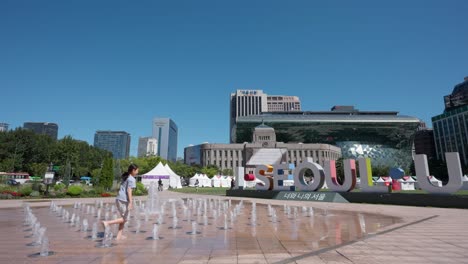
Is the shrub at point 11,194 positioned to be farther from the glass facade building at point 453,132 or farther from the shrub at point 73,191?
the glass facade building at point 453,132

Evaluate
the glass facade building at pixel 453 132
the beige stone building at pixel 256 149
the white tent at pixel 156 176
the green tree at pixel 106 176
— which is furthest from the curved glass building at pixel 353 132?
the green tree at pixel 106 176

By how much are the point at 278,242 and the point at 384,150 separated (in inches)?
6340

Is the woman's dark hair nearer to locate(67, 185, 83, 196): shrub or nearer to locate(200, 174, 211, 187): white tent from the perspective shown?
locate(67, 185, 83, 196): shrub

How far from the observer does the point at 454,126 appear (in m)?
120

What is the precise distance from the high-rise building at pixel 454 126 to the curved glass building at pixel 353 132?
12.5 meters

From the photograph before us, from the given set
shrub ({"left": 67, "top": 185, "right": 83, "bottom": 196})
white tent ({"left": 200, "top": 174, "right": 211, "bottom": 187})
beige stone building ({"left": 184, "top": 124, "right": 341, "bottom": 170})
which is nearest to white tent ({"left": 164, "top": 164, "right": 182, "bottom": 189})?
white tent ({"left": 200, "top": 174, "right": 211, "bottom": 187})

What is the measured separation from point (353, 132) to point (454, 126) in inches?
1633

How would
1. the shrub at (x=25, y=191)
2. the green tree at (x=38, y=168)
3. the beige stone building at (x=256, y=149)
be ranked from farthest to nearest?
the beige stone building at (x=256, y=149), the green tree at (x=38, y=168), the shrub at (x=25, y=191)

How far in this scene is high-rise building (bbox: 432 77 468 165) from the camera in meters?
113

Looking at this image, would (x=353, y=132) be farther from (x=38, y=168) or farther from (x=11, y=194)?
(x=11, y=194)

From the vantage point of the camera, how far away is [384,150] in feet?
489

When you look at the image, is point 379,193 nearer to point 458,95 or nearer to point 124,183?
point 124,183

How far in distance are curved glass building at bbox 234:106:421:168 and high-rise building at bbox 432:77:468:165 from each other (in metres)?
12.5

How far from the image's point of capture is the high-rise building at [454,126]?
11325 centimetres
